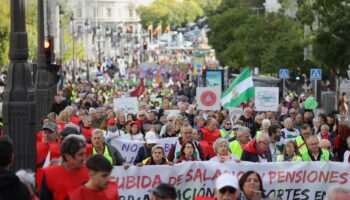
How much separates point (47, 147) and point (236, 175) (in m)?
2.24

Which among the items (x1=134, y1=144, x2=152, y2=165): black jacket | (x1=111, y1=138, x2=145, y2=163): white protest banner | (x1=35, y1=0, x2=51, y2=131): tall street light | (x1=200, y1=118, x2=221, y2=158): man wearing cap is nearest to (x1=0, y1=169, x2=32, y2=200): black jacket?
(x1=134, y1=144, x2=152, y2=165): black jacket

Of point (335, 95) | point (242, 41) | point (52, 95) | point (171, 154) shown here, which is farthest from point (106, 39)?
point (171, 154)

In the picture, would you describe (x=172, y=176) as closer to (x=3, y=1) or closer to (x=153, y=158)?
(x=153, y=158)

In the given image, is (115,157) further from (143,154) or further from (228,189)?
(228,189)

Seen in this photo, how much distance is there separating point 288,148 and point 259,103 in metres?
13.1

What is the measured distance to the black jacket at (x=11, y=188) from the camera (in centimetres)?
945

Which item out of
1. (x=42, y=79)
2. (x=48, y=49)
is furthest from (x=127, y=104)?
(x=48, y=49)

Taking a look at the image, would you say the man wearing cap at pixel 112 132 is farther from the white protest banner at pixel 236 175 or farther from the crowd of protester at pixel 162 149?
the white protest banner at pixel 236 175

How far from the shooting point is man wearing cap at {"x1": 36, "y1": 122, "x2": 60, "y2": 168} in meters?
14.1

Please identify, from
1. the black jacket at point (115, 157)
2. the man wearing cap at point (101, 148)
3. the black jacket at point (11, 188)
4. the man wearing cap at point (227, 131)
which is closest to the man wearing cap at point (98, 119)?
the man wearing cap at point (227, 131)

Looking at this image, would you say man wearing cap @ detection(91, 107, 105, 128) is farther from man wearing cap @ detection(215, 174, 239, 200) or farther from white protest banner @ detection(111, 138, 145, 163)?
man wearing cap @ detection(215, 174, 239, 200)

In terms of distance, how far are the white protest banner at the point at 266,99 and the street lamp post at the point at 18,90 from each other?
46.7 ft

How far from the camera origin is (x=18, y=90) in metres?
15.2

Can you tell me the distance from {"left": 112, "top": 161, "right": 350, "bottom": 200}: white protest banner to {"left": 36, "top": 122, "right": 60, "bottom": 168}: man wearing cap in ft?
2.77
